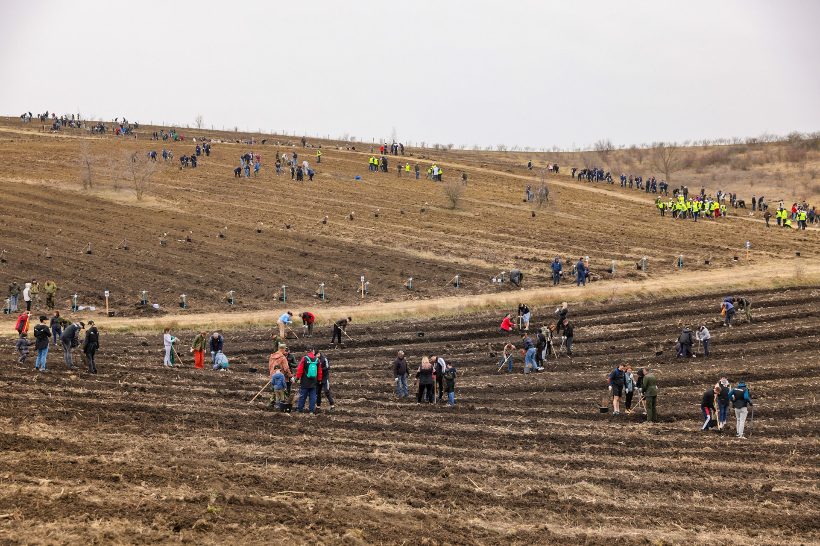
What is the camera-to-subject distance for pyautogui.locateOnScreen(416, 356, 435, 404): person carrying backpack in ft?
79.0

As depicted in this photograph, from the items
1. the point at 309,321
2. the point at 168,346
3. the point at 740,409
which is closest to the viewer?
the point at 740,409

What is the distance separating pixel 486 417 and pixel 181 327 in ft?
54.5

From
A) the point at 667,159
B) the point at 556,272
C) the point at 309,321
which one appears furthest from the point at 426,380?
the point at 667,159

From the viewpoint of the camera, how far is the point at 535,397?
2564cm

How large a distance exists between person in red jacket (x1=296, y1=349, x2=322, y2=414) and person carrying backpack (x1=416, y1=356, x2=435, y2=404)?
2776mm

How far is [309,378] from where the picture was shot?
73.1 ft

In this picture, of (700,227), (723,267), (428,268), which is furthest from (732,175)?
(428,268)

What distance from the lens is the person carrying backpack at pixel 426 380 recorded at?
24078 mm

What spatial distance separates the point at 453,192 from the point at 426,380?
44.1m

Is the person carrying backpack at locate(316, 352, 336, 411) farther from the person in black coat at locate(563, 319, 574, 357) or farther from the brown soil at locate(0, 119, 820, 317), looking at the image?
the brown soil at locate(0, 119, 820, 317)

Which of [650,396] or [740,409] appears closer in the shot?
[740,409]

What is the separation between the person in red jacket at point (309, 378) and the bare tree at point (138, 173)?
43.5 meters

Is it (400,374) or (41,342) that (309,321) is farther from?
(41,342)

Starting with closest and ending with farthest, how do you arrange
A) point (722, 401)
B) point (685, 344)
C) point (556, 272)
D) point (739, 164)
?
point (722, 401), point (685, 344), point (556, 272), point (739, 164)
